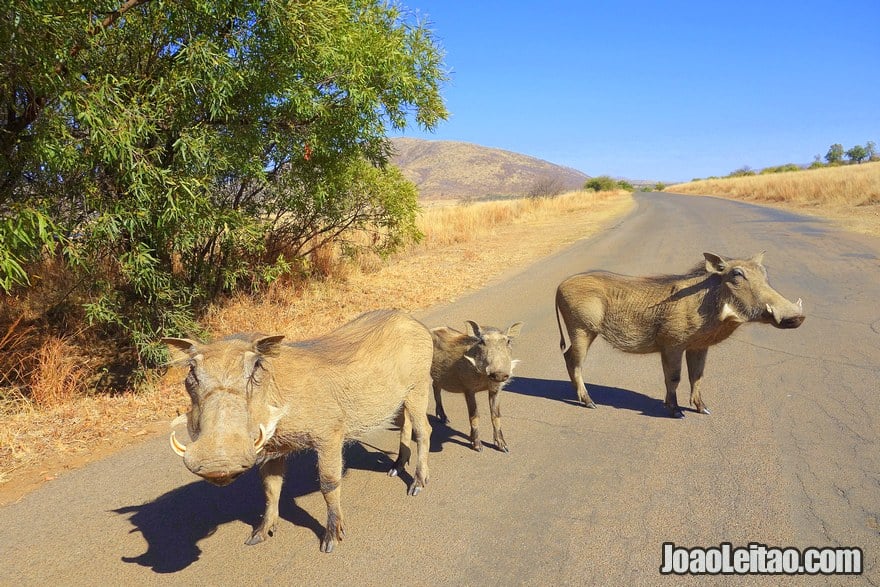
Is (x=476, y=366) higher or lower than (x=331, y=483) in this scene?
higher

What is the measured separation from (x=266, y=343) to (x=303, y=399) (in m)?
0.46

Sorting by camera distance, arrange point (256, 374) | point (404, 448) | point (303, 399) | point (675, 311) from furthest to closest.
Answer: point (675, 311) < point (404, 448) < point (303, 399) < point (256, 374)

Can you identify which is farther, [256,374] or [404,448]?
[404,448]

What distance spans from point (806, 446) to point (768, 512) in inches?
43.4

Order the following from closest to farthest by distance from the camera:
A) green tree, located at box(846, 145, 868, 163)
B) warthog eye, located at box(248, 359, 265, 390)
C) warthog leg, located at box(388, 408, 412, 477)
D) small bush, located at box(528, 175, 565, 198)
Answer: warthog eye, located at box(248, 359, 265, 390) < warthog leg, located at box(388, 408, 412, 477) < small bush, located at box(528, 175, 565, 198) < green tree, located at box(846, 145, 868, 163)

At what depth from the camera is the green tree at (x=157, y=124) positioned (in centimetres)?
476

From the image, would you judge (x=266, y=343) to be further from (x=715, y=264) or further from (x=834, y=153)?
(x=834, y=153)

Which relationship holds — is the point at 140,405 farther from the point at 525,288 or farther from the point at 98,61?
the point at 525,288

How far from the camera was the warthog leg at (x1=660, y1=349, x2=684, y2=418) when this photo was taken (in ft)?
15.9

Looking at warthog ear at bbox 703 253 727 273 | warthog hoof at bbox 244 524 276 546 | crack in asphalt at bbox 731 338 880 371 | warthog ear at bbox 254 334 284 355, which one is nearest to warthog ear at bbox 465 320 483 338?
warthog ear at bbox 254 334 284 355

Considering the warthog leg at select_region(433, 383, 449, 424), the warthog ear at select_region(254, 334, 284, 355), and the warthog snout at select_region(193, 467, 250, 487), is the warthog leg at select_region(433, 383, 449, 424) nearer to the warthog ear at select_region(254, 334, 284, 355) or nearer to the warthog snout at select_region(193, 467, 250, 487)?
the warthog ear at select_region(254, 334, 284, 355)

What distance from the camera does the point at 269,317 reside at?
7977 millimetres

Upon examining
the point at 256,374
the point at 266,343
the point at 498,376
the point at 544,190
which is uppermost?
the point at 544,190

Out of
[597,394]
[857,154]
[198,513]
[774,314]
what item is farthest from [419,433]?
[857,154]
